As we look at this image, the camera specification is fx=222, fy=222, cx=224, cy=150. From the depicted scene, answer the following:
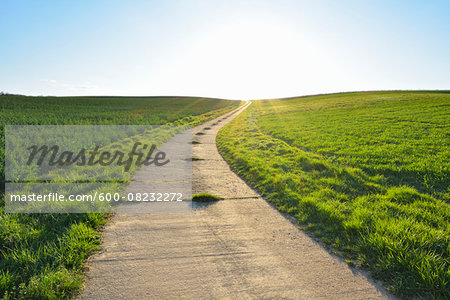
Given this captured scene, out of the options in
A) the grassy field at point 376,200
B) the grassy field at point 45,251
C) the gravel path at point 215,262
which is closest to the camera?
the grassy field at point 45,251

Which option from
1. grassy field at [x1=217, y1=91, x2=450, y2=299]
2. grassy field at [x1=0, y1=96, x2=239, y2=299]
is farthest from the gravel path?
grassy field at [x1=217, y1=91, x2=450, y2=299]

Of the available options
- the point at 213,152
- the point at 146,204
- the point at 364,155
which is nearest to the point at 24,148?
the point at 146,204

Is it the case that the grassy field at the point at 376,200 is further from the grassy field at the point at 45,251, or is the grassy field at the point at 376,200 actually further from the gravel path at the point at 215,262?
the grassy field at the point at 45,251

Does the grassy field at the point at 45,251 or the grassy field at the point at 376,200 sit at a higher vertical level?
the grassy field at the point at 376,200

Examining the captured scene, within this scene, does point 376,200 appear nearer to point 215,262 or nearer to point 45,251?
point 215,262

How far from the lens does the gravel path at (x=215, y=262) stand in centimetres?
270

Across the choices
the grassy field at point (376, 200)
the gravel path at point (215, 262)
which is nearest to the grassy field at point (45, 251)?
the gravel path at point (215, 262)

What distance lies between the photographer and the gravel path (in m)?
2.70

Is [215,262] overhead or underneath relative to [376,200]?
underneath

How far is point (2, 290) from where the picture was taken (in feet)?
8.45

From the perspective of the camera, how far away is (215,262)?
319 centimetres

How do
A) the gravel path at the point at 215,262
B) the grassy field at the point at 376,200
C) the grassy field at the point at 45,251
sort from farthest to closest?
the grassy field at the point at 376,200
the gravel path at the point at 215,262
the grassy field at the point at 45,251

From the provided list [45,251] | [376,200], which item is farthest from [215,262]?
[376,200]

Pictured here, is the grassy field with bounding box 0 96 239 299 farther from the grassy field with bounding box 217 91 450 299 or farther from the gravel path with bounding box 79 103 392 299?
the grassy field with bounding box 217 91 450 299
